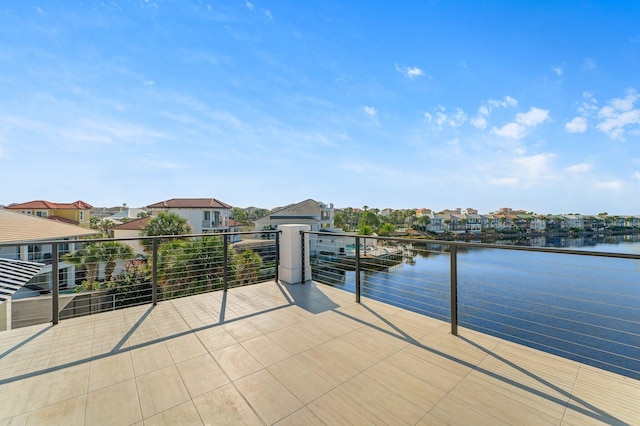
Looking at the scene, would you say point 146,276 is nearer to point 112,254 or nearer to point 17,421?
point 112,254

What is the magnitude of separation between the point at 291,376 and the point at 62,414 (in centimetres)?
140

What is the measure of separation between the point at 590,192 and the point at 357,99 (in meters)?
14.9

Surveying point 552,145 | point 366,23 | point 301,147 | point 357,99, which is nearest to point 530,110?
point 552,145

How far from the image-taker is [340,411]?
1614 mm

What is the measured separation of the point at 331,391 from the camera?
5.89 feet

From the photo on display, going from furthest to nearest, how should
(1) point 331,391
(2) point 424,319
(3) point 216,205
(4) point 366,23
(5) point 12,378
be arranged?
(3) point 216,205, (4) point 366,23, (2) point 424,319, (5) point 12,378, (1) point 331,391

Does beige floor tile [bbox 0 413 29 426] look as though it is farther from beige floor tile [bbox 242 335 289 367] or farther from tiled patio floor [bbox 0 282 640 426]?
beige floor tile [bbox 242 335 289 367]

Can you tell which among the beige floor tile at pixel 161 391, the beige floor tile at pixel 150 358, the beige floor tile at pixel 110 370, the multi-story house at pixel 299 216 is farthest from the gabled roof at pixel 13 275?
the multi-story house at pixel 299 216

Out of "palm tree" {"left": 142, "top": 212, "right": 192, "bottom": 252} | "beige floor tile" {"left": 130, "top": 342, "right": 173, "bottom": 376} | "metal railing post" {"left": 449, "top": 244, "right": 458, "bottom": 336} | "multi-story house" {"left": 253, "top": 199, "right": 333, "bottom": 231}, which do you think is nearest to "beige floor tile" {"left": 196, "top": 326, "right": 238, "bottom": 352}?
"beige floor tile" {"left": 130, "top": 342, "right": 173, "bottom": 376}

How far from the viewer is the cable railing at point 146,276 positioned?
10.7 ft

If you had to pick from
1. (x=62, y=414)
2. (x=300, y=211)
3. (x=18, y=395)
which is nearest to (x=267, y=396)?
(x=62, y=414)

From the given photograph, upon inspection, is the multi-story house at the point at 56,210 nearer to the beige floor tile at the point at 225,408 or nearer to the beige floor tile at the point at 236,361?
the beige floor tile at the point at 236,361

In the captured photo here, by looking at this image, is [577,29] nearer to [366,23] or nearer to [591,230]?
[366,23]

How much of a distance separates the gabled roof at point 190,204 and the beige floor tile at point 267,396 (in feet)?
90.4
